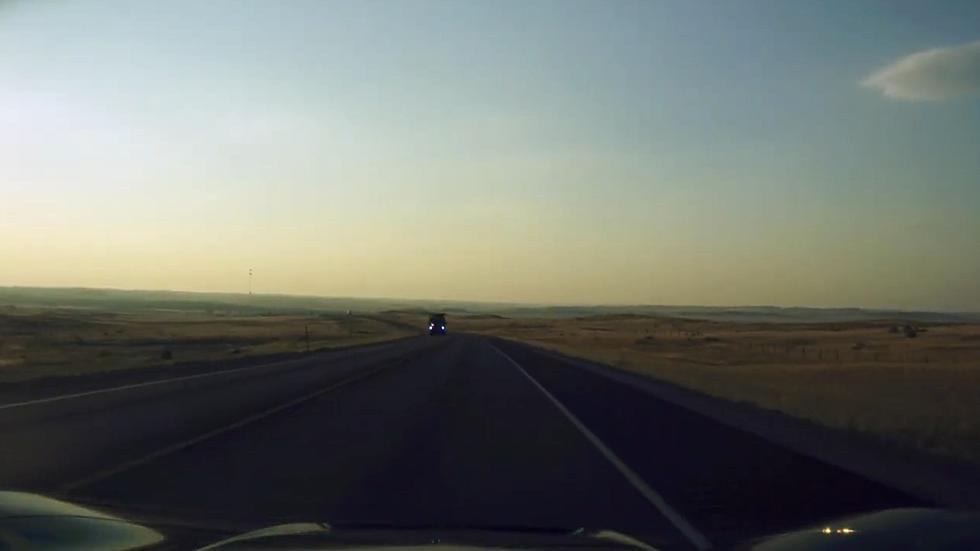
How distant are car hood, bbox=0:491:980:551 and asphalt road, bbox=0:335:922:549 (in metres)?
1.58

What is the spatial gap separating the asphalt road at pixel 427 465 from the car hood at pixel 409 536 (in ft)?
5.19

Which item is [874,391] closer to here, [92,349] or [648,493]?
[648,493]

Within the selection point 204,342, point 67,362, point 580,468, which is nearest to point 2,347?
point 67,362

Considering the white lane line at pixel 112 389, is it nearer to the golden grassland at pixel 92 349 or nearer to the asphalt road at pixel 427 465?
the asphalt road at pixel 427 465

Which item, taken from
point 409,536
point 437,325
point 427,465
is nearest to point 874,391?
point 427,465

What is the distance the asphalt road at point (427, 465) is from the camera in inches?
425

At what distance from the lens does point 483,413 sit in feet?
75.6

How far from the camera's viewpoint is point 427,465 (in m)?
14.5

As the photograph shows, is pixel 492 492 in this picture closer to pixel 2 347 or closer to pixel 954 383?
pixel 954 383

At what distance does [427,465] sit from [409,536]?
660 cm

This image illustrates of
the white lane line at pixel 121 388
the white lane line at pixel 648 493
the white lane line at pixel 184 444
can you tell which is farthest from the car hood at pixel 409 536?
the white lane line at pixel 121 388

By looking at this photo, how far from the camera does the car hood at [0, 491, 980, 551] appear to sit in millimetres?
6734

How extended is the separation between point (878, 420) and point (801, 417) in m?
1.50

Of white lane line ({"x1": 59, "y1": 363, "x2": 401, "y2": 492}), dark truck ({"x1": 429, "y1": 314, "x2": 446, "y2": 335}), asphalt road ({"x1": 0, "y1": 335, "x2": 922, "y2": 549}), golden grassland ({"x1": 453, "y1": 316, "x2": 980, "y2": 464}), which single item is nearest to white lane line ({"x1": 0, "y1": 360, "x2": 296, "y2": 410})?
asphalt road ({"x1": 0, "y1": 335, "x2": 922, "y2": 549})
